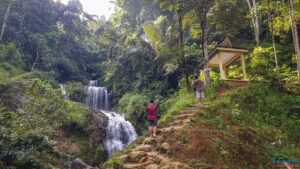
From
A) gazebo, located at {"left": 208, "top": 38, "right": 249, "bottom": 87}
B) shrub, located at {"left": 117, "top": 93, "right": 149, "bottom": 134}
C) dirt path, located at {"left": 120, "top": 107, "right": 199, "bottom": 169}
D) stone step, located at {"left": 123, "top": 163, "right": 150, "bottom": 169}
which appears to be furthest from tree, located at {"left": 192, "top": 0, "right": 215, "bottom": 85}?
stone step, located at {"left": 123, "top": 163, "right": 150, "bottom": 169}

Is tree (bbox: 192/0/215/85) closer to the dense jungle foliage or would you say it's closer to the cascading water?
the dense jungle foliage

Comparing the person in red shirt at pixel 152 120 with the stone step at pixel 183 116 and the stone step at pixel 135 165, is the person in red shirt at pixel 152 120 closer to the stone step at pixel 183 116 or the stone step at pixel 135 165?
the stone step at pixel 183 116

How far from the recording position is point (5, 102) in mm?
16578

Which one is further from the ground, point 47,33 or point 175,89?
point 47,33

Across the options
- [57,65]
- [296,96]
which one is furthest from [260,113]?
[57,65]

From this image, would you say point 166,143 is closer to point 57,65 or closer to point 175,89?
point 175,89

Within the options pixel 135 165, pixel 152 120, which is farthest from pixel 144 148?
pixel 152 120

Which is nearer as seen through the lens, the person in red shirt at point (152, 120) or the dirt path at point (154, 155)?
the dirt path at point (154, 155)

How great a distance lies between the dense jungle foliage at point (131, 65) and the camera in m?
11.0

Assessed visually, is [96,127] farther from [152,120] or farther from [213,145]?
[213,145]

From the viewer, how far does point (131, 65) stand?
28.5m

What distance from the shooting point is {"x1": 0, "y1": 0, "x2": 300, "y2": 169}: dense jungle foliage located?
1096 centimetres

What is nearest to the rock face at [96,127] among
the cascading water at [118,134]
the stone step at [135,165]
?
the cascading water at [118,134]

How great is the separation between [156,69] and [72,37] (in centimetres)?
1436
